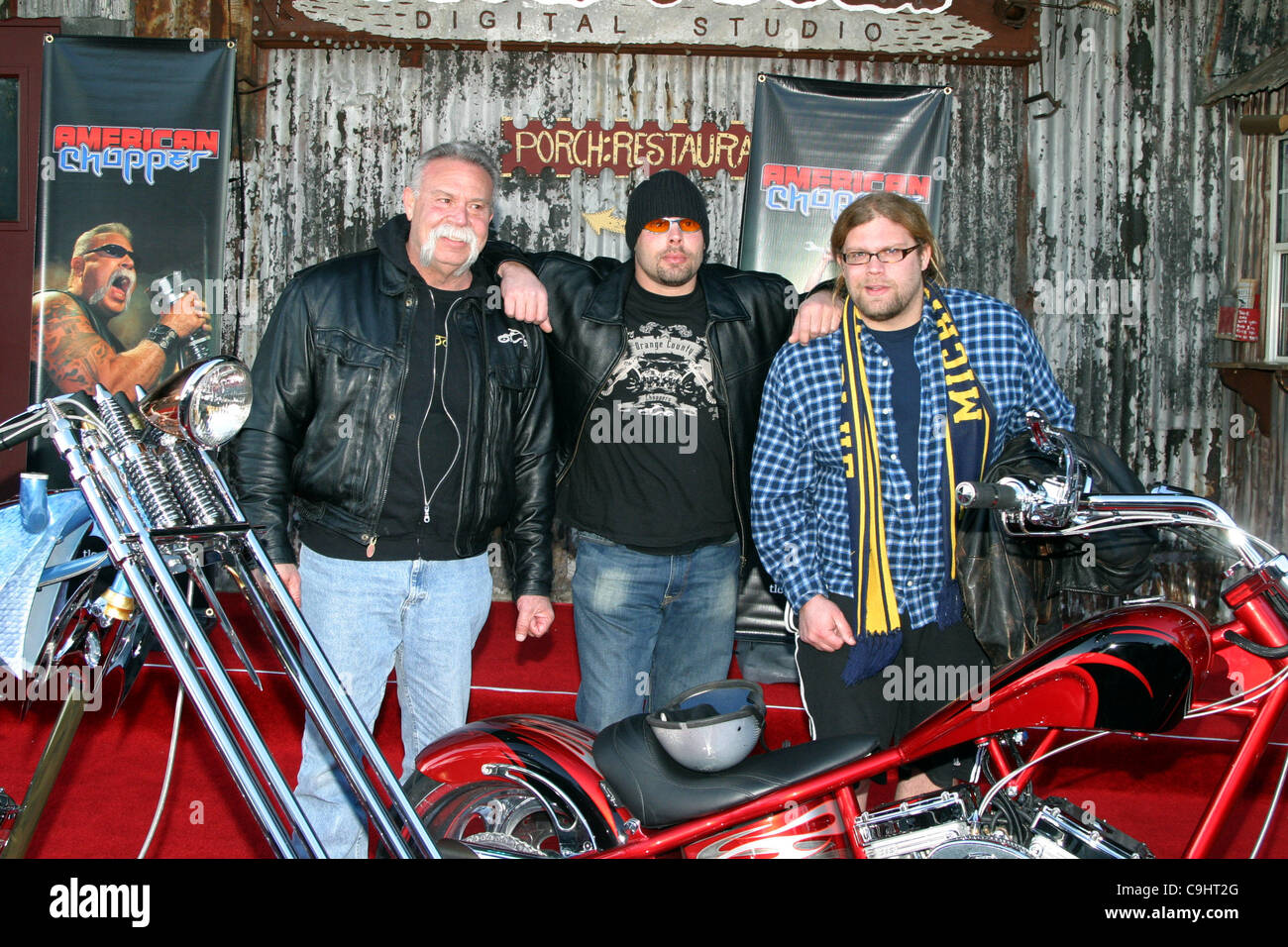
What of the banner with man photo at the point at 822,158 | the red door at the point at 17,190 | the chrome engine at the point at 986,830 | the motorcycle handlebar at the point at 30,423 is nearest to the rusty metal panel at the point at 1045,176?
the banner with man photo at the point at 822,158

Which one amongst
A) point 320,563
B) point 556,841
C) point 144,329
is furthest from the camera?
point 144,329

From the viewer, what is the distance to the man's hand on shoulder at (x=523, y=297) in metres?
2.92

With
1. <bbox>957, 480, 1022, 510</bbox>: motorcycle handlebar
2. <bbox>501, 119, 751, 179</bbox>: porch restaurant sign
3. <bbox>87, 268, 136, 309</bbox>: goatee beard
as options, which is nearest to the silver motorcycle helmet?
<bbox>957, 480, 1022, 510</bbox>: motorcycle handlebar

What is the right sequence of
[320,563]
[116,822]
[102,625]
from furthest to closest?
1. [116,822]
2. [320,563]
3. [102,625]

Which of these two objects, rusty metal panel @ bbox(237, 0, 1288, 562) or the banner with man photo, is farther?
rusty metal panel @ bbox(237, 0, 1288, 562)

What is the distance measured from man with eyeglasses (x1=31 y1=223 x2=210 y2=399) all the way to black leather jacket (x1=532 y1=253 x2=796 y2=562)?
12.3 feet

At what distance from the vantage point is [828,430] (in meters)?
2.66

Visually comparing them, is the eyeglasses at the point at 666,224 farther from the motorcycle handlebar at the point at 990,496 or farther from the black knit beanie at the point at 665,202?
the motorcycle handlebar at the point at 990,496

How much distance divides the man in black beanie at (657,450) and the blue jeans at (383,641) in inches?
16.2

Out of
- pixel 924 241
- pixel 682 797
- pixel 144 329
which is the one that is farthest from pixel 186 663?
pixel 144 329

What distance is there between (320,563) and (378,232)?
0.98m

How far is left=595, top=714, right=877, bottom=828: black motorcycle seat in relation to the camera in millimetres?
2043

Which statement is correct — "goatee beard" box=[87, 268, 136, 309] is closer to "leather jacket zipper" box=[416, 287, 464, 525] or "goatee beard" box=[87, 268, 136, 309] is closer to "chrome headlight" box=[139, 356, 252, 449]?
"leather jacket zipper" box=[416, 287, 464, 525]
